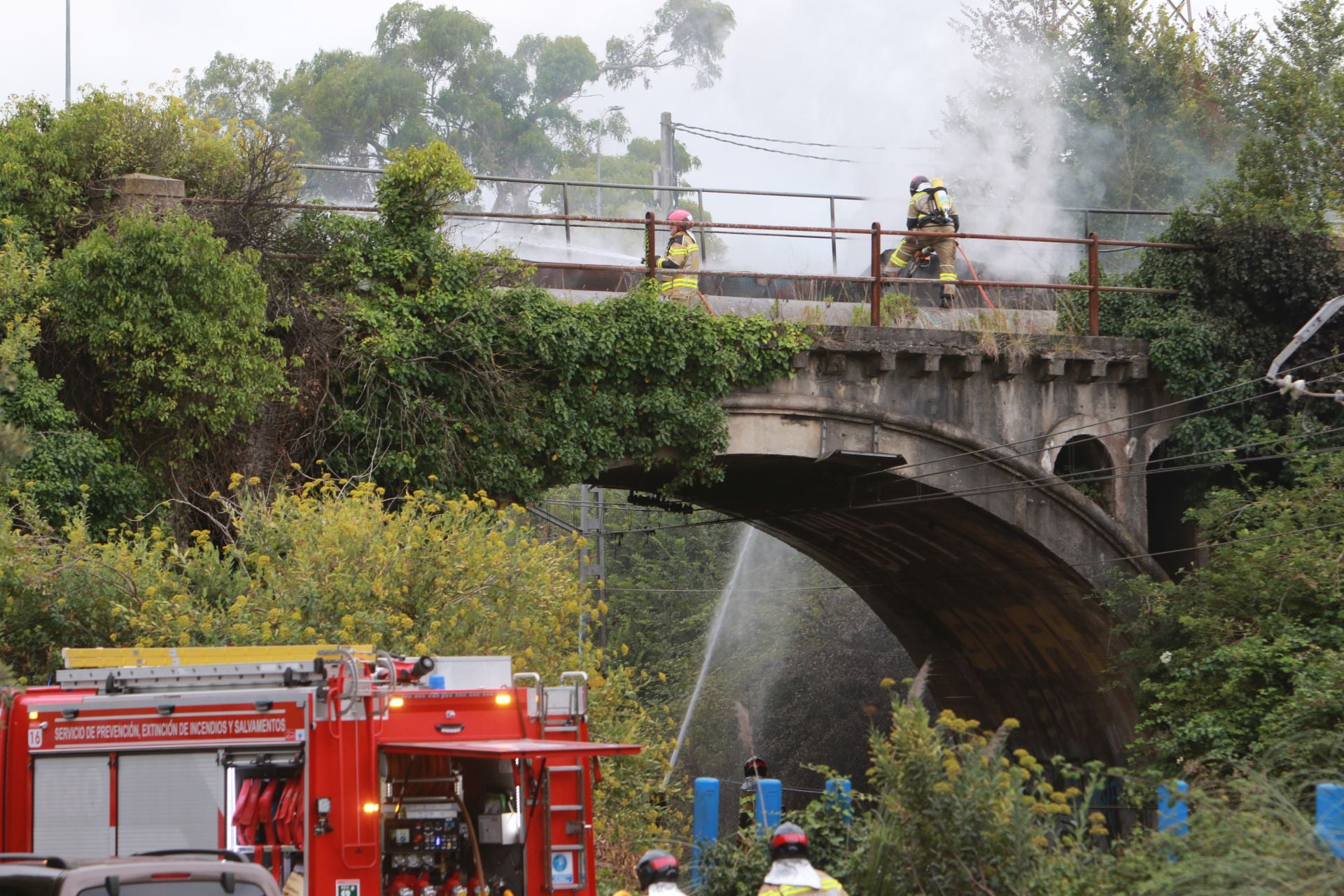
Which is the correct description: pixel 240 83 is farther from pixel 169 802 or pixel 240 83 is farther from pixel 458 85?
pixel 169 802

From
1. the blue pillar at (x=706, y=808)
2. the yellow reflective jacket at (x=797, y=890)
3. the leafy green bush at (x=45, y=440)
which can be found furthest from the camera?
the leafy green bush at (x=45, y=440)

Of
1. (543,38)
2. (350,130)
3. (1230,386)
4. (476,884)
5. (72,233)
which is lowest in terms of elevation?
(476,884)

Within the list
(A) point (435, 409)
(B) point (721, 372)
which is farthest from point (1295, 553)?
(A) point (435, 409)

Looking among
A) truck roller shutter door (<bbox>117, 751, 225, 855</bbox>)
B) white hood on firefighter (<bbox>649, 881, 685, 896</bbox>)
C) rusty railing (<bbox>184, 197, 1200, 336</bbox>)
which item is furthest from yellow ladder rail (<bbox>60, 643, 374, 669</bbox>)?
rusty railing (<bbox>184, 197, 1200, 336</bbox>)

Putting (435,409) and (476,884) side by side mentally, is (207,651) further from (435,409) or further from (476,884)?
(435,409)

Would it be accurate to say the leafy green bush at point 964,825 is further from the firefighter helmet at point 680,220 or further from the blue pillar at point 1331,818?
the firefighter helmet at point 680,220

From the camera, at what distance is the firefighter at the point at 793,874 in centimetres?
746

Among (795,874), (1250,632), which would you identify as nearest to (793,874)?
(795,874)

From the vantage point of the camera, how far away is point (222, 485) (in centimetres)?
1706

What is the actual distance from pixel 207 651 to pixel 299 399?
7859 mm

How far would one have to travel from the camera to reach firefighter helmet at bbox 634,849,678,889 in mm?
7633

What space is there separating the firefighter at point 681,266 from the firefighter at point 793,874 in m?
12.6

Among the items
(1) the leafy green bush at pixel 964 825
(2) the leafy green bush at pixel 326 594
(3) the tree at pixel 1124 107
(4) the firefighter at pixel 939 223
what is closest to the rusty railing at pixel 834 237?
(4) the firefighter at pixel 939 223

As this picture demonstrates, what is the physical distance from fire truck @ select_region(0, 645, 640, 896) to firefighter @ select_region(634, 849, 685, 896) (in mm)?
1311
